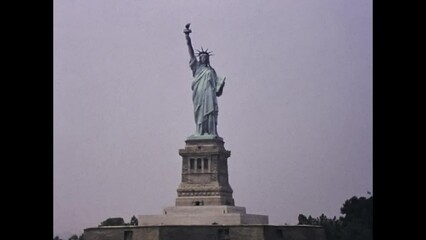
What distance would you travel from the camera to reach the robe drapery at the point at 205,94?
59312mm

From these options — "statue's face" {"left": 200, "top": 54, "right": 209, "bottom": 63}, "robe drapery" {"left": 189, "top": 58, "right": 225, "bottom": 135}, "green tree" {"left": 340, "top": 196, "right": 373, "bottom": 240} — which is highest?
"statue's face" {"left": 200, "top": 54, "right": 209, "bottom": 63}

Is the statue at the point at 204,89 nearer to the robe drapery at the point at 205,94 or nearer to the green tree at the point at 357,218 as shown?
the robe drapery at the point at 205,94

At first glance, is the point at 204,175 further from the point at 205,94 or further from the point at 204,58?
the point at 204,58

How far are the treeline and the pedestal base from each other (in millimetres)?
9149

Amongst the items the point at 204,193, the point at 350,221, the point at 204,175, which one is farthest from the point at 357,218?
the point at 204,193

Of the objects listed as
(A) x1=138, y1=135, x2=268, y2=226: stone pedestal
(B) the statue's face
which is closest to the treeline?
(A) x1=138, y1=135, x2=268, y2=226: stone pedestal

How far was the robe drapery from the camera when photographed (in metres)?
59.3

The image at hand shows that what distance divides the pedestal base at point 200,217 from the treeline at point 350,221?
915cm

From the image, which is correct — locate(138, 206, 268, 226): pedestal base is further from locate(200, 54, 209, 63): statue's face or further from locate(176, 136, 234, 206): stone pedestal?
locate(200, 54, 209, 63): statue's face
